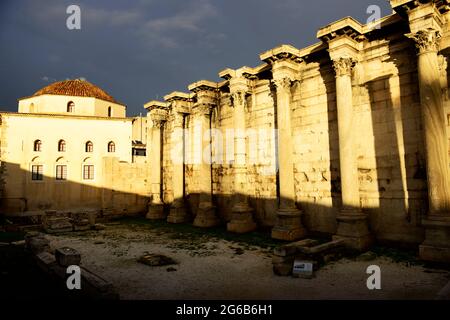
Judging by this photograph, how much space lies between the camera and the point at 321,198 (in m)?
12.0

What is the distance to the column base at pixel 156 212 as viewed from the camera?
1941 centimetres

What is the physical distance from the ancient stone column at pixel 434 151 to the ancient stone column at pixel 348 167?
192 cm

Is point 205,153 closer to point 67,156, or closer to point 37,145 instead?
point 67,156

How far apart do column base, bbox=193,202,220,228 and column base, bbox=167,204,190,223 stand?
6.02 feet

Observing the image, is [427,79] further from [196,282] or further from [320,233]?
[196,282]

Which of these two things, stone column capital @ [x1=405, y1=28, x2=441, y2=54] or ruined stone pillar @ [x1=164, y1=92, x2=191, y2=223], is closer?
stone column capital @ [x1=405, y1=28, x2=441, y2=54]

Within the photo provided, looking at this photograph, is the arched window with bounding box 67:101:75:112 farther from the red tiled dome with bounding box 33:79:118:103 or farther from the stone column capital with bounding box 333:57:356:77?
the stone column capital with bounding box 333:57:356:77

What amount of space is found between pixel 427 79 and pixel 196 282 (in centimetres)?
855

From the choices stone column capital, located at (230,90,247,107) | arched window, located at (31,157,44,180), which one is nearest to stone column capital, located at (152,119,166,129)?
stone column capital, located at (230,90,247,107)

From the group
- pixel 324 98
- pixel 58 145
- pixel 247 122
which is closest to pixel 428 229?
pixel 324 98

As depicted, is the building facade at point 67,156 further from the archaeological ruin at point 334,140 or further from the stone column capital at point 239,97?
the stone column capital at point 239,97

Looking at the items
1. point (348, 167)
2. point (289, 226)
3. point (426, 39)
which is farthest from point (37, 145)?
point (426, 39)

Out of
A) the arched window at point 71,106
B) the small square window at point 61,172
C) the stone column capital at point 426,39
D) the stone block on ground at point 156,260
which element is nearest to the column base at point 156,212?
the stone block on ground at point 156,260

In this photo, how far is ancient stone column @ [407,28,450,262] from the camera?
8.13 meters
